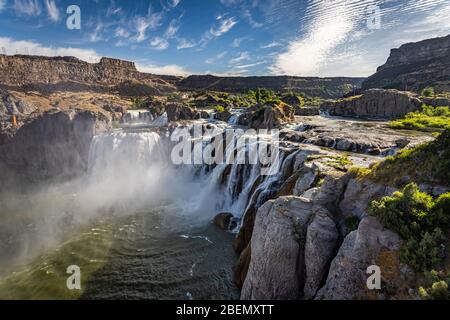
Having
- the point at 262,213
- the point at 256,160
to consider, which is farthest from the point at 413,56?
the point at 262,213

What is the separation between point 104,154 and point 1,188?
14930mm

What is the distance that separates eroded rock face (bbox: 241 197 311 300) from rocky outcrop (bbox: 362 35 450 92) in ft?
338

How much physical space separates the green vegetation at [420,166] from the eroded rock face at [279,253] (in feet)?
10.4

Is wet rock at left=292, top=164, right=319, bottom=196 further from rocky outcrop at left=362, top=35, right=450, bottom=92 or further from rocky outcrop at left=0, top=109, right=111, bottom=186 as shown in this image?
rocky outcrop at left=362, top=35, right=450, bottom=92

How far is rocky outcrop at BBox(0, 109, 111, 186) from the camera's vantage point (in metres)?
40.3

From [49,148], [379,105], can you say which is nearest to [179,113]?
[49,148]

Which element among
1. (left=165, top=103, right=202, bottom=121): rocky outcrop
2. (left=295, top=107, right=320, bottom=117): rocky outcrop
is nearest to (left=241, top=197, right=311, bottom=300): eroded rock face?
(left=165, top=103, right=202, bottom=121): rocky outcrop

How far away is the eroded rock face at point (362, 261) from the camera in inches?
286

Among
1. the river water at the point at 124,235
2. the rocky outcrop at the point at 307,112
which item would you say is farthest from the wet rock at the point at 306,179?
the rocky outcrop at the point at 307,112

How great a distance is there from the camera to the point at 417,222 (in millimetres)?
7613

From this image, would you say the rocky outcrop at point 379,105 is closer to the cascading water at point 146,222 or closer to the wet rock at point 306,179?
the cascading water at point 146,222

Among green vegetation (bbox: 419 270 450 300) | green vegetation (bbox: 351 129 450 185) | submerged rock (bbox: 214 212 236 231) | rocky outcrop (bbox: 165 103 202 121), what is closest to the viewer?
green vegetation (bbox: 419 270 450 300)

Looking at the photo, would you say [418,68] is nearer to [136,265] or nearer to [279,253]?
[279,253]
